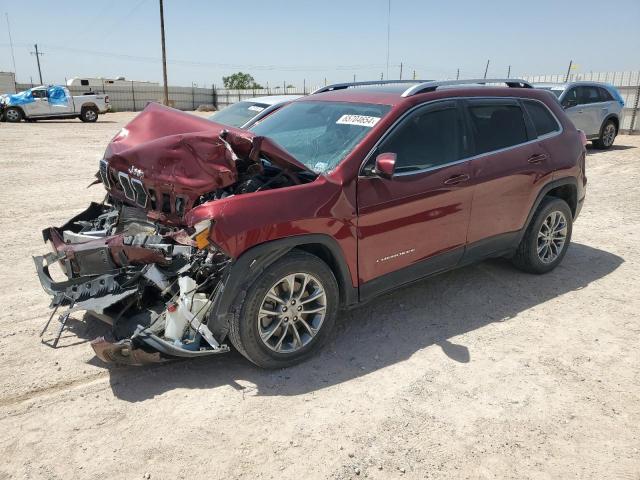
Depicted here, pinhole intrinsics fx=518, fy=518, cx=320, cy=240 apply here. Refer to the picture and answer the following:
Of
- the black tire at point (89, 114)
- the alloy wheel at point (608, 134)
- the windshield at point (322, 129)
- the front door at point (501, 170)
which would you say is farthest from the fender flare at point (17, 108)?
the front door at point (501, 170)

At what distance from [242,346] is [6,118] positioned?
28207mm

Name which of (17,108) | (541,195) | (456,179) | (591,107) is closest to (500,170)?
(456,179)

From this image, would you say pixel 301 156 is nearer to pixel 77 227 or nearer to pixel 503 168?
pixel 503 168

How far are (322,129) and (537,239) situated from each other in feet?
8.01

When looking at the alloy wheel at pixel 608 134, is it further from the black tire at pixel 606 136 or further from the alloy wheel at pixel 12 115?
the alloy wheel at pixel 12 115

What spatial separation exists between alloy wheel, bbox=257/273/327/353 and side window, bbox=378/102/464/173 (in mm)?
Result: 1125

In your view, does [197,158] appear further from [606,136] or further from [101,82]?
Answer: [101,82]

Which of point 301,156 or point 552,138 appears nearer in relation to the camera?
point 301,156

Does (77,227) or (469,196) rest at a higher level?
(469,196)

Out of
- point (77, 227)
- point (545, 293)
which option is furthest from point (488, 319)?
point (77, 227)

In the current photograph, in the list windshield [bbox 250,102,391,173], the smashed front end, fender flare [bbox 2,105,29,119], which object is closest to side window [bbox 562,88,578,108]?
windshield [bbox 250,102,391,173]

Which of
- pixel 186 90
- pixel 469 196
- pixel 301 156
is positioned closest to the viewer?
pixel 301 156

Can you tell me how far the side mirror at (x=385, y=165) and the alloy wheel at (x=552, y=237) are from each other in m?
2.25

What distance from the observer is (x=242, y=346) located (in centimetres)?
334
